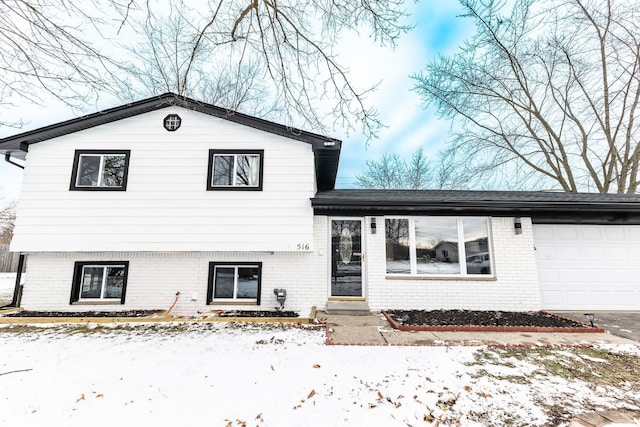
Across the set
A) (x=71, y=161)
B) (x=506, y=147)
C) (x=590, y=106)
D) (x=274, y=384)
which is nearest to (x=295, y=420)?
(x=274, y=384)

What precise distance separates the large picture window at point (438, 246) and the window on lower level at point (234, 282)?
337cm

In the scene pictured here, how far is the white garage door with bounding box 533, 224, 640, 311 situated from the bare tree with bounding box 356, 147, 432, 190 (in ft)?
47.4

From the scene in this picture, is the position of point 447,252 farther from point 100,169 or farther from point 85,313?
point 100,169

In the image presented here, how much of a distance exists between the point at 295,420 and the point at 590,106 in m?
19.2

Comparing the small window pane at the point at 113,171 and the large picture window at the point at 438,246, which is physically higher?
the small window pane at the point at 113,171

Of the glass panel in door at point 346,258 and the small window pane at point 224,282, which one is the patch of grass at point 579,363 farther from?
the small window pane at point 224,282

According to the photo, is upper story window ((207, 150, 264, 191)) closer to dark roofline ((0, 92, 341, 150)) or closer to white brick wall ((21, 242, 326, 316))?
dark roofline ((0, 92, 341, 150))

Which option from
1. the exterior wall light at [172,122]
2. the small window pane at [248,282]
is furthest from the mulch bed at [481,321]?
the exterior wall light at [172,122]

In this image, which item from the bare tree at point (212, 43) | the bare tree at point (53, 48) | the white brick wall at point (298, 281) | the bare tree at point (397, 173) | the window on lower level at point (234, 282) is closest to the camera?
the bare tree at point (53, 48)

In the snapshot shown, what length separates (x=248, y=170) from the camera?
683cm

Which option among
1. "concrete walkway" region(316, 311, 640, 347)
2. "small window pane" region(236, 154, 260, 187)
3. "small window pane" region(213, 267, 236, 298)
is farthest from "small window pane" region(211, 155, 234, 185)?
"concrete walkway" region(316, 311, 640, 347)

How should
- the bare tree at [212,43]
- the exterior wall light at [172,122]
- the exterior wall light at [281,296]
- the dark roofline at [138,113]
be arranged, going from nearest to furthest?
the bare tree at [212,43], the exterior wall light at [281,296], the dark roofline at [138,113], the exterior wall light at [172,122]

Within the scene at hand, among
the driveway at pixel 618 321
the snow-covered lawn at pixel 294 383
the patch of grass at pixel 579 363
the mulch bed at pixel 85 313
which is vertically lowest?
the snow-covered lawn at pixel 294 383

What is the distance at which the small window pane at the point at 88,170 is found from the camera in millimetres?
6613
